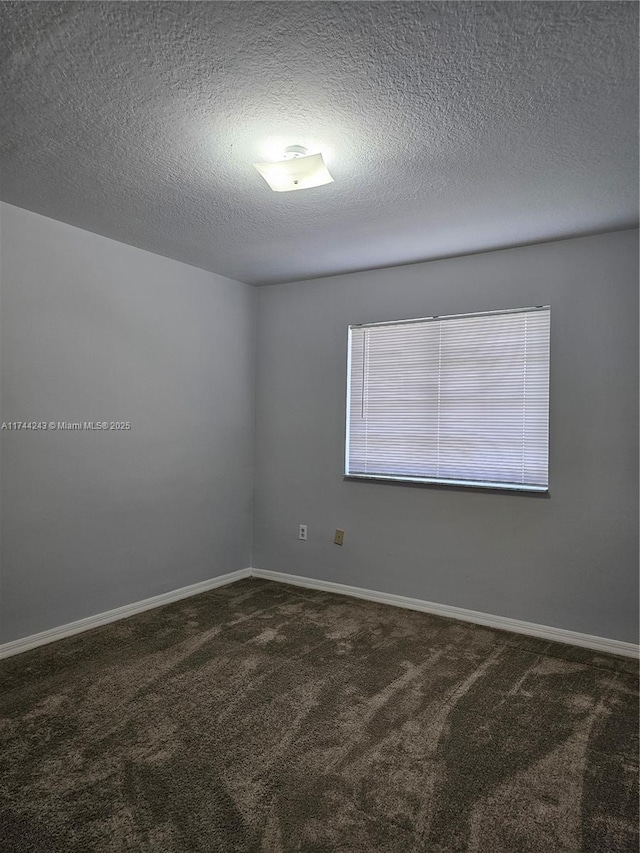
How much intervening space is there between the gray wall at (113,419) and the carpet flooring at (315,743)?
1.74ft

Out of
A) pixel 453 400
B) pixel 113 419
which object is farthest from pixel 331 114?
pixel 113 419

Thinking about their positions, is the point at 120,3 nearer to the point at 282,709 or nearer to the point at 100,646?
the point at 282,709

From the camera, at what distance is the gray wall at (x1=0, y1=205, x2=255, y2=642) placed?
314cm

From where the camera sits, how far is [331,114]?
2092 mm

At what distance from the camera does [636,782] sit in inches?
80.0

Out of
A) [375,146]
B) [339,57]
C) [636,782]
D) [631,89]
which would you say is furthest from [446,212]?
[636,782]

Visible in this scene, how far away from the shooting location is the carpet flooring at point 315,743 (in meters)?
1.75

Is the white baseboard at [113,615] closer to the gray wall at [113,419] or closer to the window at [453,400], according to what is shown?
the gray wall at [113,419]

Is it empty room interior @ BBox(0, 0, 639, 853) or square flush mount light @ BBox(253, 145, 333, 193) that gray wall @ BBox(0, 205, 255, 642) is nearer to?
empty room interior @ BBox(0, 0, 639, 853)

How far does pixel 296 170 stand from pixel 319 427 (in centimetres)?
235

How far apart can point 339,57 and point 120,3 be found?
25.9 inches

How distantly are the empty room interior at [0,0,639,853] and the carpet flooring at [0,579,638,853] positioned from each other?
16mm

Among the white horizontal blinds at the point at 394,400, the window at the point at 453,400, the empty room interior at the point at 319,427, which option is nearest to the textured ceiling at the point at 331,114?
the empty room interior at the point at 319,427

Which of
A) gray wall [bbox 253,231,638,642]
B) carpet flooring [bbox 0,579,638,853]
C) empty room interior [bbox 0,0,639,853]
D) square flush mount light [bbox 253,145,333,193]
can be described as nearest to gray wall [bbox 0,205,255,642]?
empty room interior [bbox 0,0,639,853]
